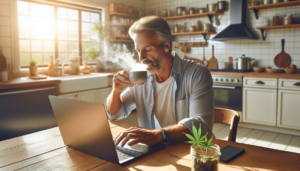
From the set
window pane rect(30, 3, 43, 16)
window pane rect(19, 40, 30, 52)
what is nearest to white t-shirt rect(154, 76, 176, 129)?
window pane rect(19, 40, 30, 52)

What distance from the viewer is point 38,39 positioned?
3.82 m

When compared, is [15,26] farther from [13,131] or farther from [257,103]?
[257,103]

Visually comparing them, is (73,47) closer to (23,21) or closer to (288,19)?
(23,21)

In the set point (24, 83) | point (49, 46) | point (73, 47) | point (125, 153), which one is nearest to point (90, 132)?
point (125, 153)

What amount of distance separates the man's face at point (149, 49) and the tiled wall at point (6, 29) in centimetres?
268

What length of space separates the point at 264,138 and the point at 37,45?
12.2 ft

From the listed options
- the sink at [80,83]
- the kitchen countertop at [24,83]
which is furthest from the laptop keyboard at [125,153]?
the sink at [80,83]

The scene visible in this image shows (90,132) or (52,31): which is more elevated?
(52,31)

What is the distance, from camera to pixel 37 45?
12.6 ft

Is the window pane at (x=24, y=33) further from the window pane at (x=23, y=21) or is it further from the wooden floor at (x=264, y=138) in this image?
the wooden floor at (x=264, y=138)

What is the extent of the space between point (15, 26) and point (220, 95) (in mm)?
3275

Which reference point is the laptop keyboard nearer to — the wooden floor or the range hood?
the wooden floor

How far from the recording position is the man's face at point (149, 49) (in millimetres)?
1316

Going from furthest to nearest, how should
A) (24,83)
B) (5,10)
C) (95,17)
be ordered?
(95,17), (5,10), (24,83)
